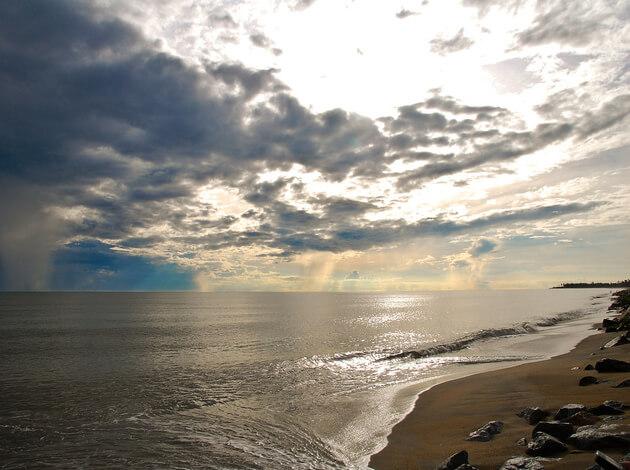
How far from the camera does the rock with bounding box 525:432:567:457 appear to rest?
9.64 meters

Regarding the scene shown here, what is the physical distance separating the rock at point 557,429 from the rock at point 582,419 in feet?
1.69

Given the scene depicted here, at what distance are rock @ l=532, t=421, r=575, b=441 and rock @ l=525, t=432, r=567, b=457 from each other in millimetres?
562

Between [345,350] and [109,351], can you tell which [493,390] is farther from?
[109,351]

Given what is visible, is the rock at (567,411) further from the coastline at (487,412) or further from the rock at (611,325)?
the rock at (611,325)

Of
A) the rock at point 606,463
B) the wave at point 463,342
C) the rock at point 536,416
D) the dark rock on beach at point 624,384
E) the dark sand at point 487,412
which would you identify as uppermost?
the rock at point 606,463

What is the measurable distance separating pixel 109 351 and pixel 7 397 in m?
17.2

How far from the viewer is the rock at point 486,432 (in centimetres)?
1215

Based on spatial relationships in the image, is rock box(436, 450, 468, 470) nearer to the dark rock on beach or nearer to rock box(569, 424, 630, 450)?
rock box(569, 424, 630, 450)

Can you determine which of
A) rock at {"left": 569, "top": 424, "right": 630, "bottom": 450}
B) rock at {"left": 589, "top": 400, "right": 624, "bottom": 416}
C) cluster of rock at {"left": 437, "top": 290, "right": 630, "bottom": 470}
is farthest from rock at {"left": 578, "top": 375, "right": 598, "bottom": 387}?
rock at {"left": 569, "top": 424, "right": 630, "bottom": 450}

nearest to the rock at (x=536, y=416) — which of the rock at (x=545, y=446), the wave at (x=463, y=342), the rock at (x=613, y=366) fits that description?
the rock at (x=545, y=446)

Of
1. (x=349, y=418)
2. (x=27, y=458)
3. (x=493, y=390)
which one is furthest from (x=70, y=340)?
(x=493, y=390)

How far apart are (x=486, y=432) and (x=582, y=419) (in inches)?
106

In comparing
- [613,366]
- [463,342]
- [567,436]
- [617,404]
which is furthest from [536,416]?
[463,342]

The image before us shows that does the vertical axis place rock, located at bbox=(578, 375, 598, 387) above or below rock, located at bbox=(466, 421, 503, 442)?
above
